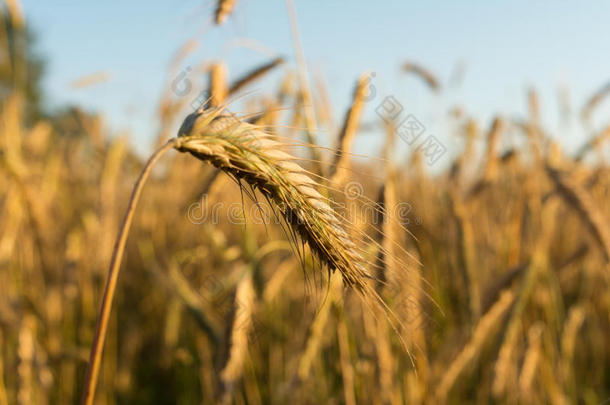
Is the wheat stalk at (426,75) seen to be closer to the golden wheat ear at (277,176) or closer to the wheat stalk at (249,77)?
the wheat stalk at (249,77)

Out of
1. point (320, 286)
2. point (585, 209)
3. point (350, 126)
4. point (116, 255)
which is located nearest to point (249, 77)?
point (350, 126)

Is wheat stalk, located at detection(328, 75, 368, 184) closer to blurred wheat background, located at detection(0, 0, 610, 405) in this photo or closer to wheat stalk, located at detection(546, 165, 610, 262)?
blurred wheat background, located at detection(0, 0, 610, 405)

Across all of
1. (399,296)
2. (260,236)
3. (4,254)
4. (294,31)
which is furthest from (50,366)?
(294,31)

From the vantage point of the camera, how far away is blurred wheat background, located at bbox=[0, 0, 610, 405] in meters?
1.25

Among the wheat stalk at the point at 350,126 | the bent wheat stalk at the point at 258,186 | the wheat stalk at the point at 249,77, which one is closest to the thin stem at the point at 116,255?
the bent wheat stalk at the point at 258,186

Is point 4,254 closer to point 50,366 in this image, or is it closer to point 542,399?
point 50,366

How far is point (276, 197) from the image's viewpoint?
2.19 ft

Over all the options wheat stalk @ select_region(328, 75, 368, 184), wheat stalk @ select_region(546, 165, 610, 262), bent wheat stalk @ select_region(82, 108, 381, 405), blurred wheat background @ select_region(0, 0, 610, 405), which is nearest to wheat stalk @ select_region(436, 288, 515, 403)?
blurred wheat background @ select_region(0, 0, 610, 405)

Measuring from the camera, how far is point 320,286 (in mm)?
1111

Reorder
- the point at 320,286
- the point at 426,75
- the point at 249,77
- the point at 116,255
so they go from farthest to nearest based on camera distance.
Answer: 1. the point at 426,75
2. the point at 249,77
3. the point at 320,286
4. the point at 116,255

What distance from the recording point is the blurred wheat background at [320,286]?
1249 millimetres

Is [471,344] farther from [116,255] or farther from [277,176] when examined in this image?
[116,255]

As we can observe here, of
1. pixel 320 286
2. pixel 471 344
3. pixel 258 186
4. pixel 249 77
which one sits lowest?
pixel 471 344

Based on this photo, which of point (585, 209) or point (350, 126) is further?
point (585, 209)
